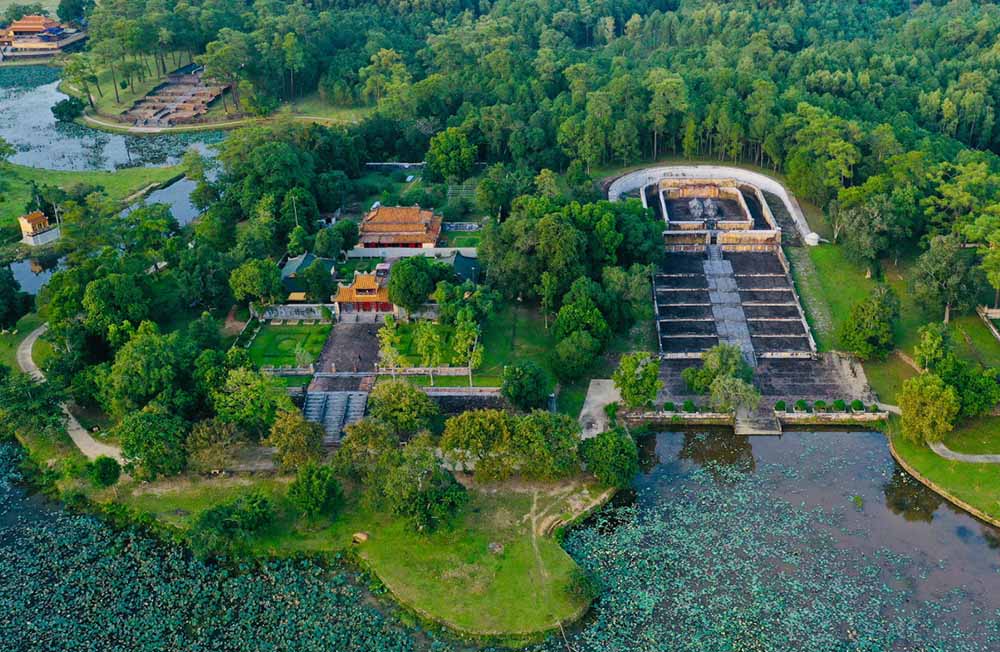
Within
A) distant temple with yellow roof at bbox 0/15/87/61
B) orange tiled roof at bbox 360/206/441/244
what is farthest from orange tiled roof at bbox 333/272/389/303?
distant temple with yellow roof at bbox 0/15/87/61

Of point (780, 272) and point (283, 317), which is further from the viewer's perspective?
point (780, 272)

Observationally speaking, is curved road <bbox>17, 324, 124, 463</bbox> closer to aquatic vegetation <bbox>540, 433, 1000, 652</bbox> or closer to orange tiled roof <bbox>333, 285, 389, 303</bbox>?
orange tiled roof <bbox>333, 285, 389, 303</bbox>

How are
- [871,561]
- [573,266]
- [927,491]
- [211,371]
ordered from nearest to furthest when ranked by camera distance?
[871,561]
[927,491]
[211,371]
[573,266]

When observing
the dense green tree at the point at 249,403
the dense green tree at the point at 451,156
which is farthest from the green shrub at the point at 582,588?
the dense green tree at the point at 451,156

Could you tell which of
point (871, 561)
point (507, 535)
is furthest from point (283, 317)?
point (871, 561)

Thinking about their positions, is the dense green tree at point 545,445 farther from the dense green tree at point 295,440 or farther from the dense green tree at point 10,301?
the dense green tree at point 10,301

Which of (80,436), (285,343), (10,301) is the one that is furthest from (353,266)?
(80,436)

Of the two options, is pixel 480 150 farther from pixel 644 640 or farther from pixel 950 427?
pixel 644 640
